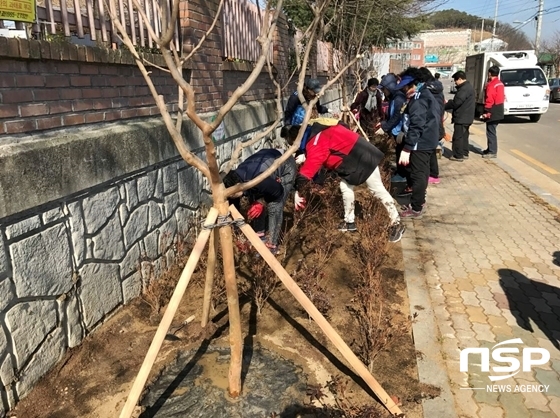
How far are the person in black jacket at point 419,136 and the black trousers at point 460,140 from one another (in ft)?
13.1

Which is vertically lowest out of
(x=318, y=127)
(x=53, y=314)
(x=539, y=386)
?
(x=539, y=386)

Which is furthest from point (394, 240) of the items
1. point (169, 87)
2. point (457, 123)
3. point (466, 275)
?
point (457, 123)

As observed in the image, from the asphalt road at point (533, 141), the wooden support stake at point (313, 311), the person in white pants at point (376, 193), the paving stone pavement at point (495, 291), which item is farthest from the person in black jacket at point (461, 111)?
the wooden support stake at point (313, 311)

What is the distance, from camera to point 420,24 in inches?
820

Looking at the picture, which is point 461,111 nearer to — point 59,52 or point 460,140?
point 460,140

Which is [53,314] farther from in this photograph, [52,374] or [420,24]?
[420,24]

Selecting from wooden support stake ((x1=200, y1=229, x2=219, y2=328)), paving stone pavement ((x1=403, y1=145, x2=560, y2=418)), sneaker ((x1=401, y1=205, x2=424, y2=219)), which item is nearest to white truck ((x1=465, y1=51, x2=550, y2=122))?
paving stone pavement ((x1=403, y1=145, x2=560, y2=418))

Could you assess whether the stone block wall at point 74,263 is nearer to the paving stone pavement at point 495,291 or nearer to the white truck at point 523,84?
the paving stone pavement at point 495,291

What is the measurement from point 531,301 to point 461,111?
6274mm

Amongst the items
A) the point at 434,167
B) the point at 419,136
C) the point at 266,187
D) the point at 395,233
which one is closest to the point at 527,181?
the point at 434,167

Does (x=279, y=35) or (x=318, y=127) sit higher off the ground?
(x=279, y=35)

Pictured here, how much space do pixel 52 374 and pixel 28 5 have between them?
209 cm

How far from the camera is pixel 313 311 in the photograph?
2.41m

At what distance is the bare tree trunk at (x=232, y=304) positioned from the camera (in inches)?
92.4
